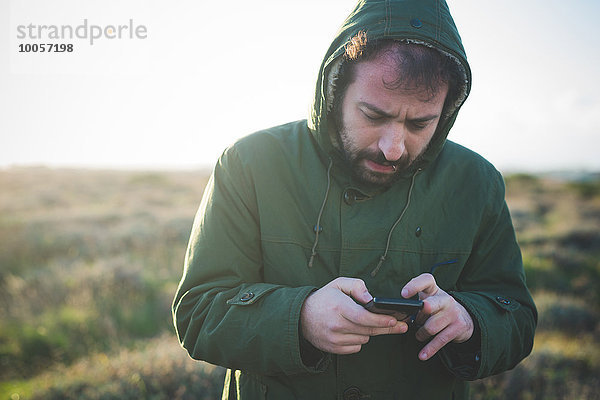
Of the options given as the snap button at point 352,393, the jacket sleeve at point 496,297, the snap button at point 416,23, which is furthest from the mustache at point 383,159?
the snap button at point 352,393

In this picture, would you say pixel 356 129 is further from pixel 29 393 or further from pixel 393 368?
pixel 29 393

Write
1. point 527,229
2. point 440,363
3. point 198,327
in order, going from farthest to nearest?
point 527,229 → point 440,363 → point 198,327

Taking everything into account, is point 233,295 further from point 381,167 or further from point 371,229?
point 381,167

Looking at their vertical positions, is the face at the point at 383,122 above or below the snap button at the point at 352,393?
above

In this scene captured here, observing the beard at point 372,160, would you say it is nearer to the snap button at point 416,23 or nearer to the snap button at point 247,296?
the snap button at point 416,23

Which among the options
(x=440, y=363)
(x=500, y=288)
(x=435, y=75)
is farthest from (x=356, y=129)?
(x=440, y=363)

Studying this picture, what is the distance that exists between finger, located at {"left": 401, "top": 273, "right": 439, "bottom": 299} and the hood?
740 millimetres

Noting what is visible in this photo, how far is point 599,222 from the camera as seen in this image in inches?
599

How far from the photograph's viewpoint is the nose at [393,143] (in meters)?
1.93

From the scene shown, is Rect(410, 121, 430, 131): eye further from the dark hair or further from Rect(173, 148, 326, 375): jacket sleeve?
Rect(173, 148, 326, 375): jacket sleeve

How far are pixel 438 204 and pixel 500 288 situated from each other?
60cm

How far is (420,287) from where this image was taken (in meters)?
1.62

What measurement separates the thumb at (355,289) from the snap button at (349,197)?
1.73ft

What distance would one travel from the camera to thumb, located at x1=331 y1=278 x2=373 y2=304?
5.00 feet
